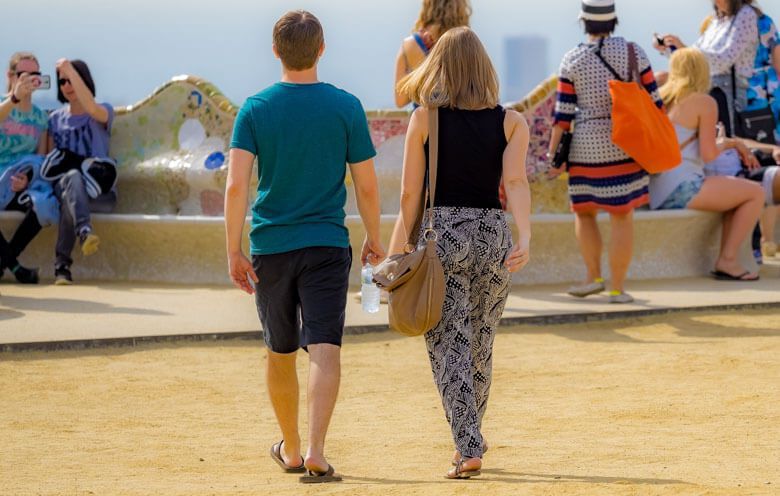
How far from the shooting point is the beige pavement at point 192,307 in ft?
29.7

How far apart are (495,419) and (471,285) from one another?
4.88ft

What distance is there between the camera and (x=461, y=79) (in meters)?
5.46

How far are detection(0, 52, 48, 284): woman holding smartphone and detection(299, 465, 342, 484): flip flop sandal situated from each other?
6513 millimetres

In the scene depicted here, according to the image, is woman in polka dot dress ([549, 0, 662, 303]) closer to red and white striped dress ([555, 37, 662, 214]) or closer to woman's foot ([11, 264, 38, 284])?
red and white striped dress ([555, 37, 662, 214])

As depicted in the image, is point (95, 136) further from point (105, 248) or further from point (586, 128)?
point (586, 128)

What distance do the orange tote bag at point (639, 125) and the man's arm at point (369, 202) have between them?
4.23m

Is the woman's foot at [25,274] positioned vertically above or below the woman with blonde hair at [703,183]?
below

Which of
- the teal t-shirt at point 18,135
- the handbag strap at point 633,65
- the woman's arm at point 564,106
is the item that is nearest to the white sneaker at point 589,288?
the woman's arm at point 564,106

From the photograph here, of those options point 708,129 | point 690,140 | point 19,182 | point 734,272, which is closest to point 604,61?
point 708,129

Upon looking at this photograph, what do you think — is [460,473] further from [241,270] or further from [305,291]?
[241,270]

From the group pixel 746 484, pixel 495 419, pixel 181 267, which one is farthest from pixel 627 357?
pixel 181 267

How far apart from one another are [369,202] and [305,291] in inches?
15.9

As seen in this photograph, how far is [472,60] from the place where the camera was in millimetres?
5465

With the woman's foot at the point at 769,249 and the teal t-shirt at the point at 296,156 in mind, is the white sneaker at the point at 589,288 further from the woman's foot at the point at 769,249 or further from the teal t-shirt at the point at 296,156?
the teal t-shirt at the point at 296,156
